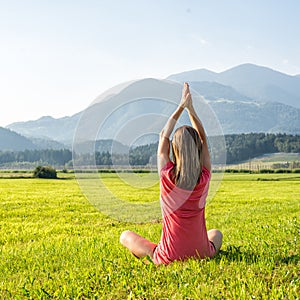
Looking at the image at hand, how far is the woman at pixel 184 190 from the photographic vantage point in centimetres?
568

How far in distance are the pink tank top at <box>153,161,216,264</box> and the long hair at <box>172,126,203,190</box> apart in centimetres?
13

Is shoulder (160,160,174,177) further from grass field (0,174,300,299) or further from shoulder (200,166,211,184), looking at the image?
grass field (0,174,300,299)

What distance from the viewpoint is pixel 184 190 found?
18.9 ft

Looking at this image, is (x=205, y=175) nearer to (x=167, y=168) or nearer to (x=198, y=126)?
(x=167, y=168)

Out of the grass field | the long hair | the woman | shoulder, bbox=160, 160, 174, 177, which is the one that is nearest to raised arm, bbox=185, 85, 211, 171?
the woman

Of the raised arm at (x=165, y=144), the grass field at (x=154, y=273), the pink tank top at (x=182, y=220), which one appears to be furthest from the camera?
the raised arm at (x=165, y=144)

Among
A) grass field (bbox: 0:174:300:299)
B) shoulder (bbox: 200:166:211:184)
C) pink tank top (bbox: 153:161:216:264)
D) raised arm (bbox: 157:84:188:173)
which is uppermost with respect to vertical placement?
raised arm (bbox: 157:84:188:173)

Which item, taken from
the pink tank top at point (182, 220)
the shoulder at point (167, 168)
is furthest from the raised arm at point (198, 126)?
the shoulder at point (167, 168)

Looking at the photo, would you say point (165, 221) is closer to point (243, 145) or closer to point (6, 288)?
point (6, 288)

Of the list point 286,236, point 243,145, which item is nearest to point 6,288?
point 286,236

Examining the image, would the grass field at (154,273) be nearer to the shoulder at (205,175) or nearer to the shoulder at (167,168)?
the shoulder at (205,175)

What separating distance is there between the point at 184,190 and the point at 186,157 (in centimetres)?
47

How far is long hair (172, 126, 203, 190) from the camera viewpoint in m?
5.61

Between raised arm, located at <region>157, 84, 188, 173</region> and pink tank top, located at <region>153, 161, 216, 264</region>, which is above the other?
raised arm, located at <region>157, 84, 188, 173</region>
